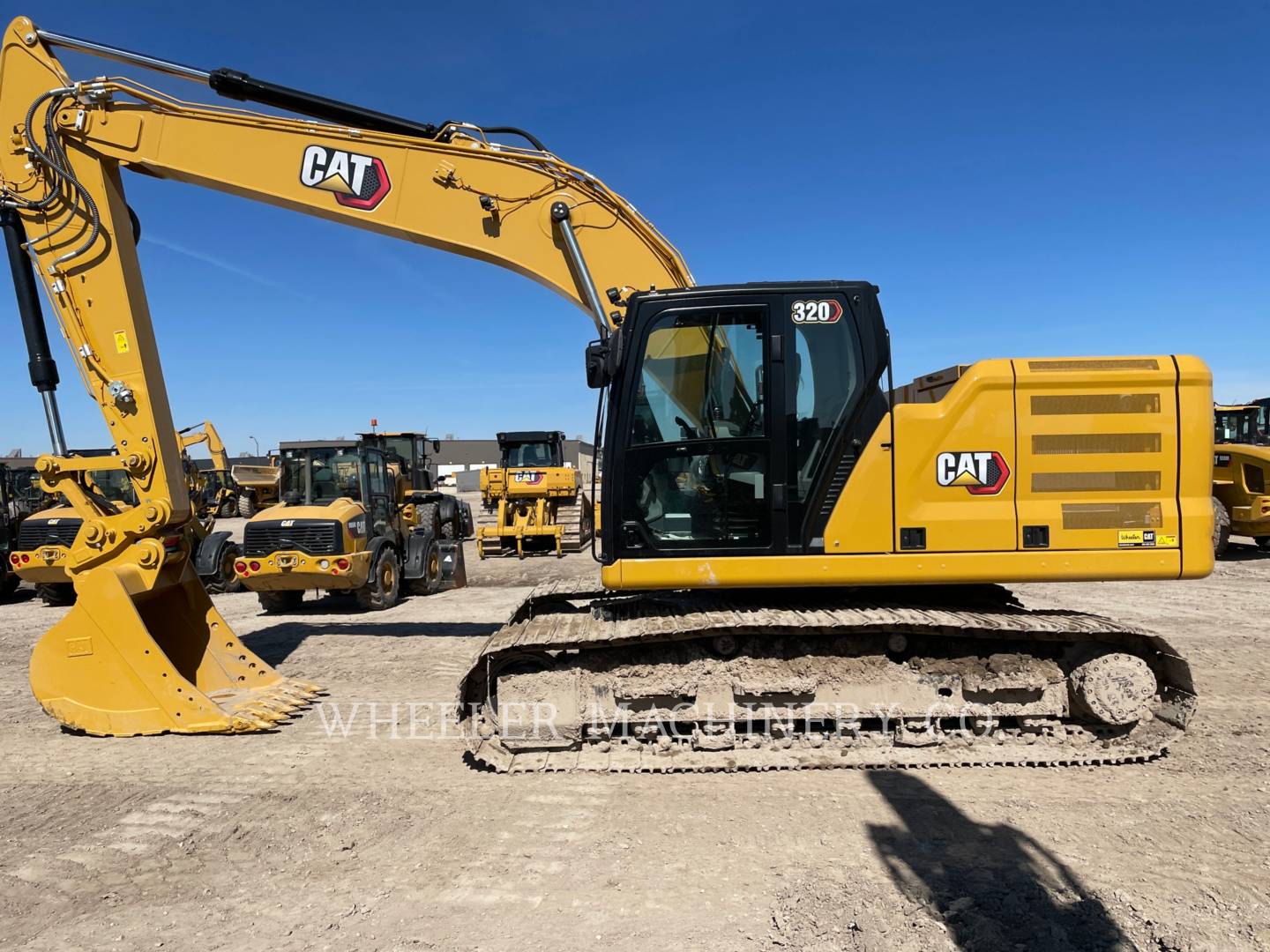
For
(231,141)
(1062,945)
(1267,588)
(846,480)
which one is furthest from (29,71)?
(1267,588)

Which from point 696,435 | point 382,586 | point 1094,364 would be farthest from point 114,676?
point 1094,364

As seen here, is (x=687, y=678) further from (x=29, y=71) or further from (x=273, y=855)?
(x=29, y=71)

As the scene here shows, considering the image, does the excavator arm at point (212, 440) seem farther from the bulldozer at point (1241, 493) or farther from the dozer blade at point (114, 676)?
the bulldozer at point (1241, 493)

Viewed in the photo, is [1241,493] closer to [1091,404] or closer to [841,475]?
[1091,404]

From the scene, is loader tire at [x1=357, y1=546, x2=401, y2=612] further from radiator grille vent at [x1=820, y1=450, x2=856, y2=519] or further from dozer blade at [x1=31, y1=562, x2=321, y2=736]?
radiator grille vent at [x1=820, y1=450, x2=856, y2=519]

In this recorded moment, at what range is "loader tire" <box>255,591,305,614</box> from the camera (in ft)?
32.8

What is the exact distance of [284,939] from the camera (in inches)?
112

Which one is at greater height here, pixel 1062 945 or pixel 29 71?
pixel 29 71

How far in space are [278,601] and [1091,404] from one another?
32.7 feet

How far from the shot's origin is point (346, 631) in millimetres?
8438

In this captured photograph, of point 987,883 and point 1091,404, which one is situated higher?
point 1091,404

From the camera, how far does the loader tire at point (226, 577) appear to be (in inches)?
457

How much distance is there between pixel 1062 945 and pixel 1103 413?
2902mm

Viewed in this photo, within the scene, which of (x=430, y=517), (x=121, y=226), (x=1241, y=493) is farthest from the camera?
(x=430, y=517)
